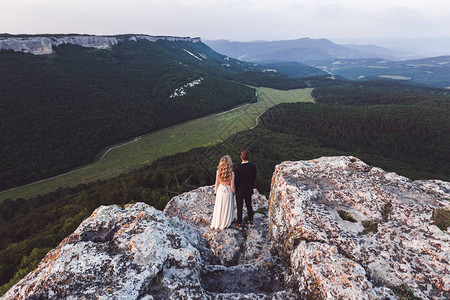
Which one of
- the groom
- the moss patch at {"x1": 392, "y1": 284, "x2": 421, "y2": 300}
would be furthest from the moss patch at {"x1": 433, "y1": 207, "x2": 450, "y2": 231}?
the groom

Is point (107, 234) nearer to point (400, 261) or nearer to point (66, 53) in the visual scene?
point (400, 261)

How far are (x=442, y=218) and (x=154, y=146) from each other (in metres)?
69.8

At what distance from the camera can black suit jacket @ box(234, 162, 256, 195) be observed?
29.2ft

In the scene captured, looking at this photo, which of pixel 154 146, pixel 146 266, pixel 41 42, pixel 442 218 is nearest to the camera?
pixel 146 266

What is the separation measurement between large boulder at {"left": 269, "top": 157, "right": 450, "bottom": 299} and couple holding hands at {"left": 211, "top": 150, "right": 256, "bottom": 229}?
1219 millimetres

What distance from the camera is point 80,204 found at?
999 inches

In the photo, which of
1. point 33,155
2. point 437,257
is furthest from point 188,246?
point 33,155

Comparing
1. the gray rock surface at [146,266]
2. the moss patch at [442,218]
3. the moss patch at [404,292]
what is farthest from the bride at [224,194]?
the moss patch at [442,218]

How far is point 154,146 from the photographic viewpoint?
69.7 meters

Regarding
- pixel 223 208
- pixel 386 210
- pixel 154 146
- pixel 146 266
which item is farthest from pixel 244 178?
pixel 154 146

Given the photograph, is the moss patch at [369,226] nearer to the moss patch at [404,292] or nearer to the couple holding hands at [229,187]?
the moss patch at [404,292]

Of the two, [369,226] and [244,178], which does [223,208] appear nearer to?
[244,178]

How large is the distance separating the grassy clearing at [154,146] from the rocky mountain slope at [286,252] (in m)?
48.8

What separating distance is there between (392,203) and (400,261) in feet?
7.73
